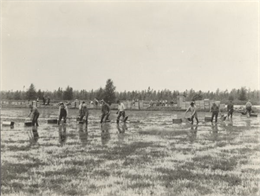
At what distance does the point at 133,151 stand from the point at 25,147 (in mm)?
4056

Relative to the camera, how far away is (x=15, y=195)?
684 centimetres

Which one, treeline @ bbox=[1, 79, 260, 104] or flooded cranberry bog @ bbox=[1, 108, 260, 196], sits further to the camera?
treeline @ bbox=[1, 79, 260, 104]

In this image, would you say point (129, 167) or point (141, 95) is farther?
point (141, 95)

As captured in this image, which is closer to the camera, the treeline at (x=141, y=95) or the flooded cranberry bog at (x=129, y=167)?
the flooded cranberry bog at (x=129, y=167)

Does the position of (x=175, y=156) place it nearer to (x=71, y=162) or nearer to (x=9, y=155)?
(x=71, y=162)

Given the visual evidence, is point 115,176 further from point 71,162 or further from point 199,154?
point 199,154

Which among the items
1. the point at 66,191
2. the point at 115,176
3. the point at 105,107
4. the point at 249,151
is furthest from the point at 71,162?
the point at 105,107

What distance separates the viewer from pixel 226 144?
14.5 meters

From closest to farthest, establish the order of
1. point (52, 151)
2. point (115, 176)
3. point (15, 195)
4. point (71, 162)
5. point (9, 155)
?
point (15, 195) < point (115, 176) < point (71, 162) < point (9, 155) < point (52, 151)

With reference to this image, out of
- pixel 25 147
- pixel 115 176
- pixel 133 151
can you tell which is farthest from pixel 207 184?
pixel 25 147

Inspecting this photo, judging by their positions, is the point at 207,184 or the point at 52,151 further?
the point at 52,151

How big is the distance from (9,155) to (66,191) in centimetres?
482

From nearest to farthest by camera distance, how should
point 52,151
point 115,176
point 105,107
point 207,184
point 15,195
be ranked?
point 15,195
point 207,184
point 115,176
point 52,151
point 105,107

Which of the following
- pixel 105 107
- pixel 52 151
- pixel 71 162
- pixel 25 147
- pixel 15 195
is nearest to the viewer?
pixel 15 195
